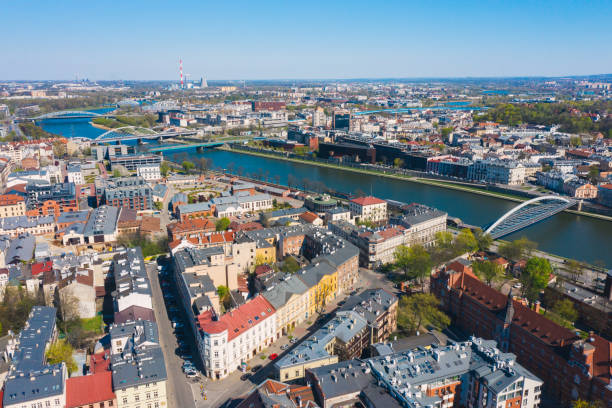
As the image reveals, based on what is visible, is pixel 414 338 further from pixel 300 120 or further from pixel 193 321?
pixel 300 120

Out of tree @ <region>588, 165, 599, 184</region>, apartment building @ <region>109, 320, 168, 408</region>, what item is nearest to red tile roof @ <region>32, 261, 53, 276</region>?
apartment building @ <region>109, 320, 168, 408</region>

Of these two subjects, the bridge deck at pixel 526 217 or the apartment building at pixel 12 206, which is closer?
the bridge deck at pixel 526 217

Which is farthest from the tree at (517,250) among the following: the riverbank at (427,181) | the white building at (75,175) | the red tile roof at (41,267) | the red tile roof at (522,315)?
the white building at (75,175)

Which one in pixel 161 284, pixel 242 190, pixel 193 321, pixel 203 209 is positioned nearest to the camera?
pixel 193 321

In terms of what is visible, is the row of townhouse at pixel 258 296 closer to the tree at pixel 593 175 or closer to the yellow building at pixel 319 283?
the yellow building at pixel 319 283

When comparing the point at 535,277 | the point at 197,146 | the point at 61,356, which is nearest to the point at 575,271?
the point at 535,277

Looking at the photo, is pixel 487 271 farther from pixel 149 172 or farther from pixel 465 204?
pixel 149 172

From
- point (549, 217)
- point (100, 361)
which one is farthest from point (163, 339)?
point (549, 217)
